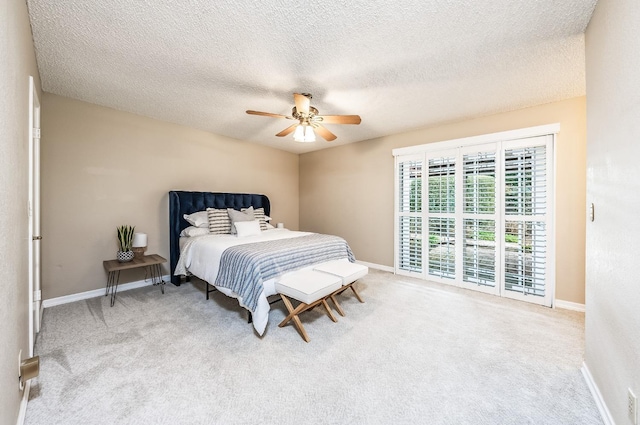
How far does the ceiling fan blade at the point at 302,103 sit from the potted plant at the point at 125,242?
2.83 meters

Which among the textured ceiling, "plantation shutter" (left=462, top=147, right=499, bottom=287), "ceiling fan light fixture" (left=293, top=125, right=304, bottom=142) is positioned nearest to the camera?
the textured ceiling

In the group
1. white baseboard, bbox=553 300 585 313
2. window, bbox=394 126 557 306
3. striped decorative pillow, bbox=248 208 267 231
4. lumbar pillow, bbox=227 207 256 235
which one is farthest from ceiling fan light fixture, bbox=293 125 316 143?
white baseboard, bbox=553 300 585 313

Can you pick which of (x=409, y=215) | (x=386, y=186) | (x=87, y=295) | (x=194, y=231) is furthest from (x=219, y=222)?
(x=409, y=215)

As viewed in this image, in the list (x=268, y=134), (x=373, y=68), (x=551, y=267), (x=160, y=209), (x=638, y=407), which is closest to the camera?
(x=638, y=407)

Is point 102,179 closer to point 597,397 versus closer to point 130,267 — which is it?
point 130,267

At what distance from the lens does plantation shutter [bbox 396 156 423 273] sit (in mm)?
4020

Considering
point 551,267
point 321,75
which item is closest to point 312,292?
point 321,75

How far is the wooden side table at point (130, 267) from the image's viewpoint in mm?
2971

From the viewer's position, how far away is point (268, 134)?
435 centimetres

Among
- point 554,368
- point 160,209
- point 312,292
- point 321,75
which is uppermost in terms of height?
point 321,75

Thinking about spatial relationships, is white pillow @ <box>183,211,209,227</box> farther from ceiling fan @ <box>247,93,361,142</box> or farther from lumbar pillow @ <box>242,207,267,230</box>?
ceiling fan @ <box>247,93,361,142</box>

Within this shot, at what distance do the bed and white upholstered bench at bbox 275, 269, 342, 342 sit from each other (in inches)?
5.8

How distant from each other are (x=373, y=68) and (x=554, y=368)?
2.82m

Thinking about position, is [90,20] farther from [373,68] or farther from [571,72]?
[571,72]
